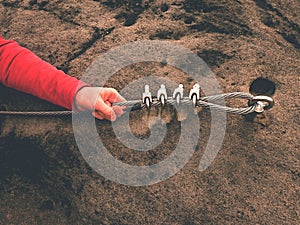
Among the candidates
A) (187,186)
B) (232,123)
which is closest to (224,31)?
(232,123)

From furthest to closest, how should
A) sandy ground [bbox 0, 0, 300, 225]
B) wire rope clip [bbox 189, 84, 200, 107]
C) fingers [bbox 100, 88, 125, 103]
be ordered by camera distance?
1. fingers [bbox 100, 88, 125, 103]
2. sandy ground [bbox 0, 0, 300, 225]
3. wire rope clip [bbox 189, 84, 200, 107]

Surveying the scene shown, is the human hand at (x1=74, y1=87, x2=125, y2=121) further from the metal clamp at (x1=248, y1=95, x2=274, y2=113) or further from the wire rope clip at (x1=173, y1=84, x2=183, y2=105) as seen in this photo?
the metal clamp at (x1=248, y1=95, x2=274, y2=113)

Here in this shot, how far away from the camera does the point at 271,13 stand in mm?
1835

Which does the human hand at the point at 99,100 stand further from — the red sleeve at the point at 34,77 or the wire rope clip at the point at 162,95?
the wire rope clip at the point at 162,95

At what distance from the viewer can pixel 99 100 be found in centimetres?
160

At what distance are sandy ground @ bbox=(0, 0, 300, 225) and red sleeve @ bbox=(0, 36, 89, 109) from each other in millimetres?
89

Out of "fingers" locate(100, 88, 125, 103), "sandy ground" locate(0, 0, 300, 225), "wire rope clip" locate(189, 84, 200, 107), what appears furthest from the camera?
"fingers" locate(100, 88, 125, 103)

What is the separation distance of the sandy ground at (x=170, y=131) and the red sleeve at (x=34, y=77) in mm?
89

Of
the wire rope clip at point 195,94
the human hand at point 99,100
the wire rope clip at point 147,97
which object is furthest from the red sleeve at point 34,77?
the wire rope clip at point 195,94

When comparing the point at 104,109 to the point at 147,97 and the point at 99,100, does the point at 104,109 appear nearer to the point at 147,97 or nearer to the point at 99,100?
the point at 99,100

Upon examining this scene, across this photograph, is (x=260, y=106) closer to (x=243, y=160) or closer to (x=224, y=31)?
(x=243, y=160)

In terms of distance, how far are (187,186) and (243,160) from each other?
27 centimetres

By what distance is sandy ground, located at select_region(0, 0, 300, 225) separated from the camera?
1519mm

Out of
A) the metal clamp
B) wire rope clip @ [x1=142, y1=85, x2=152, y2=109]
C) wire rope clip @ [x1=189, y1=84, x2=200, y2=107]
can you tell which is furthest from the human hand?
the metal clamp
